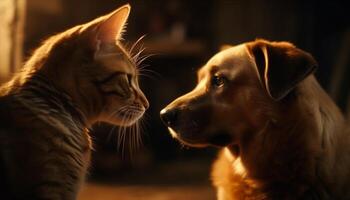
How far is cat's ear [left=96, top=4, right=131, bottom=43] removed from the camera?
1850mm

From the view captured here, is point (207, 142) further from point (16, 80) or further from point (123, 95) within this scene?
point (16, 80)

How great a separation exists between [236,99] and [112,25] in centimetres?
54

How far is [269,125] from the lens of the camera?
6.39ft

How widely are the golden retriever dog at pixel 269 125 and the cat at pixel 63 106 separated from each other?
0.83ft

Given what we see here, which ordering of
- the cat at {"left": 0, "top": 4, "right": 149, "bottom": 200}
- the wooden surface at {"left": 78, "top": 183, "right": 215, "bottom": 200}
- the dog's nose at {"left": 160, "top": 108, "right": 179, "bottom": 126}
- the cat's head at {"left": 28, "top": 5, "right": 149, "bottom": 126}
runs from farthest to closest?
the wooden surface at {"left": 78, "top": 183, "right": 215, "bottom": 200}
the dog's nose at {"left": 160, "top": 108, "right": 179, "bottom": 126}
the cat's head at {"left": 28, "top": 5, "right": 149, "bottom": 126}
the cat at {"left": 0, "top": 4, "right": 149, "bottom": 200}

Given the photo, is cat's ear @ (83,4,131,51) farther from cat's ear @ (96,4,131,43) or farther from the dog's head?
the dog's head

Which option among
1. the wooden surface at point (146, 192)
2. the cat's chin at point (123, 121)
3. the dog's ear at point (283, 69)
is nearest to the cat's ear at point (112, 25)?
the cat's chin at point (123, 121)

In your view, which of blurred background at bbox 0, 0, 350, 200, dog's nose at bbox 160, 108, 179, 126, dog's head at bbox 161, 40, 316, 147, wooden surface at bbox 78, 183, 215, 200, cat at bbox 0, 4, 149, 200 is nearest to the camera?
cat at bbox 0, 4, 149, 200

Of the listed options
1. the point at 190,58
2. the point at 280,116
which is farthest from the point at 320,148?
the point at 190,58

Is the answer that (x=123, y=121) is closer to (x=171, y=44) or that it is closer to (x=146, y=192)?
(x=146, y=192)

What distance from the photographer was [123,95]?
1937 mm

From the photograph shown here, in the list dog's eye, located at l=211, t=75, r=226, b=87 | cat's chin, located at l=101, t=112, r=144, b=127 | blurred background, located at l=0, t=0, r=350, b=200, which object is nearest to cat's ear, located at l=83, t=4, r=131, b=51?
cat's chin, located at l=101, t=112, r=144, b=127

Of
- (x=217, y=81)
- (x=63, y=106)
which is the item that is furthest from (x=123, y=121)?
(x=217, y=81)

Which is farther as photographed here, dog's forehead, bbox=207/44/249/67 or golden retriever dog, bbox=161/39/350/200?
dog's forehead, bbox=207/44/249/67
